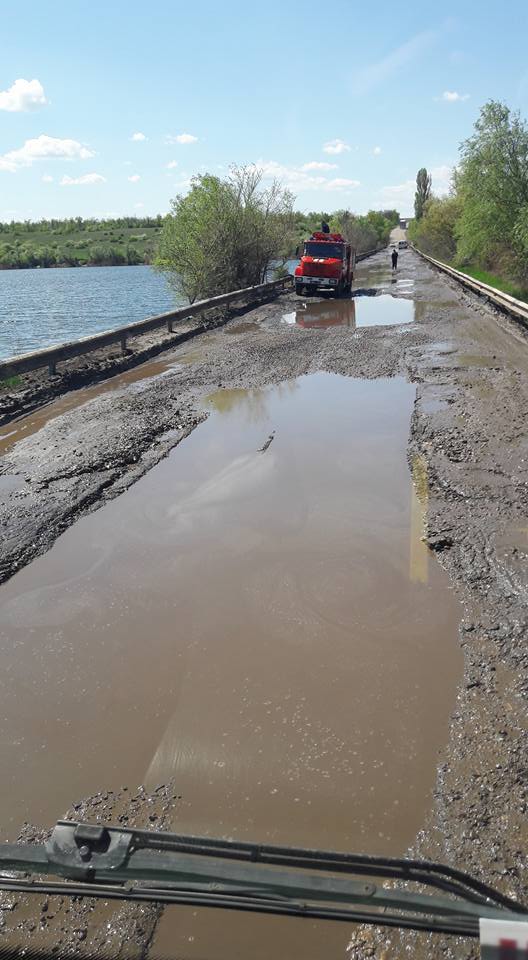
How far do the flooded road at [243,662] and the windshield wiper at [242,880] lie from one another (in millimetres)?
896

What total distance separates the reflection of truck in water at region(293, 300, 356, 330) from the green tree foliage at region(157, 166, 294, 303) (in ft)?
16.6

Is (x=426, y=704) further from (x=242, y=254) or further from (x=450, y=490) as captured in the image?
(x=242, y=254)

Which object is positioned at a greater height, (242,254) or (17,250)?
(17,250)

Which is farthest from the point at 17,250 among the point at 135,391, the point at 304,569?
the point at 304,569

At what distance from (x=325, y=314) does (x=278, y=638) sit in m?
20.5

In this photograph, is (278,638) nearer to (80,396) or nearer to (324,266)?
(80,396)

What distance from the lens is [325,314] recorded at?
23.2 metres

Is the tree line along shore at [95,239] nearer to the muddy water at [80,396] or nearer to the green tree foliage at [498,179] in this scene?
the green tree foliage at [498,179]

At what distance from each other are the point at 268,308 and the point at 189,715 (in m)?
24.5

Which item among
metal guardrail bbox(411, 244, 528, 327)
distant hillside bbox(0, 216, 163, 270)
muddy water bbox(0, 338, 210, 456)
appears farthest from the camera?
distant hillside bbox(0, 216, 163, 270)

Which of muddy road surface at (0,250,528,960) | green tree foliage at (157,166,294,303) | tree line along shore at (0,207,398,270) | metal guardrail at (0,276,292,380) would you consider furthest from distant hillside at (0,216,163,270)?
muddy road surface at (0,250,528,960)

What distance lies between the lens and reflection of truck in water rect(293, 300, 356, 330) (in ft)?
66.3

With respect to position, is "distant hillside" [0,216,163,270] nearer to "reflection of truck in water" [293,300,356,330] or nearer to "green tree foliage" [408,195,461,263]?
"green tree foliage" [408,195,461,263]

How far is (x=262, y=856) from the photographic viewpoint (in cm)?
203
